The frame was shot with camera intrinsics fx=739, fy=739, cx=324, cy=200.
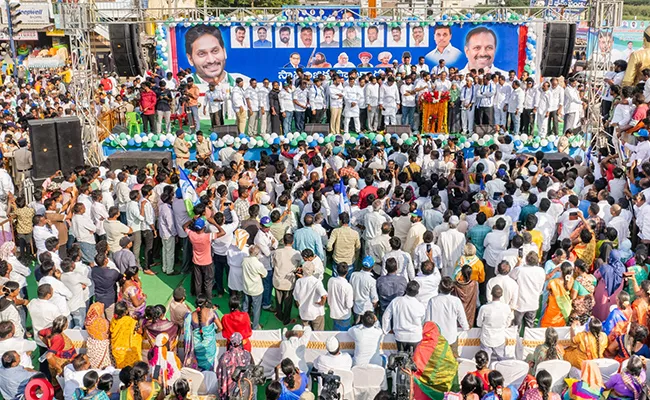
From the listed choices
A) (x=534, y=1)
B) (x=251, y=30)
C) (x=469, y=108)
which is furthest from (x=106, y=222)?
(x=534, y=1)

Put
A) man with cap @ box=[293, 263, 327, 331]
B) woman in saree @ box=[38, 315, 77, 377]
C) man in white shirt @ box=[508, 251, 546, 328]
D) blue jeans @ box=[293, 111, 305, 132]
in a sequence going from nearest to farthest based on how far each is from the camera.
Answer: woman in saree @ box=[38, 315, 77, 377], man in white shirt @ box=[508, 251, 546, 328], man with cap @ box=[293, 263, 327, 331], blue jeans @ box=[293, 111, 305, 132]

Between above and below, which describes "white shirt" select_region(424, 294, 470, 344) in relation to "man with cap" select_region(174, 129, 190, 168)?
below

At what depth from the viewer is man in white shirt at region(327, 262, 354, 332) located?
7.85 metres

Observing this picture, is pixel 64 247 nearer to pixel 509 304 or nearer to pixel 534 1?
pixel 509 304

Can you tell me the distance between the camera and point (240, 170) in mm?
11258

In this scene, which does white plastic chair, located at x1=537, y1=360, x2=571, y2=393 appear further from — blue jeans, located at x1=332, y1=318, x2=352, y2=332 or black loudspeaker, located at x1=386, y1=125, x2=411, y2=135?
black loudspeaker, located at x1=386, y1=125, x2=411, y2=135

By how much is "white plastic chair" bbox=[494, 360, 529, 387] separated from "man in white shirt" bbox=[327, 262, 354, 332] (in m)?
1.78

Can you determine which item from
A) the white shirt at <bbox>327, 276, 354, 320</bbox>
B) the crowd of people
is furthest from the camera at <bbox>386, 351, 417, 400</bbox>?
the white shirt at <bbox>327, 276, 354, 320</bbox>

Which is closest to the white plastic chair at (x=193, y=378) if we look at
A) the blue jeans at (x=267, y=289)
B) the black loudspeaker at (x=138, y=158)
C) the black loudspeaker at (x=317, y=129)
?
A: the blue jeans at (x=267, y=289)

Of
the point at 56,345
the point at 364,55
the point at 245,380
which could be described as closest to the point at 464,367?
the point at 245,380

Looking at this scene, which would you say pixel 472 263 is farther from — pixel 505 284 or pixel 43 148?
pixel 43 148

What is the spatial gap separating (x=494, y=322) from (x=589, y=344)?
0.91 meters

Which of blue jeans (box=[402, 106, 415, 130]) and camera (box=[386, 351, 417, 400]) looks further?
blue jeans (box=[402, 106, 415, 130])

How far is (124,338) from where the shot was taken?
23.6ft
